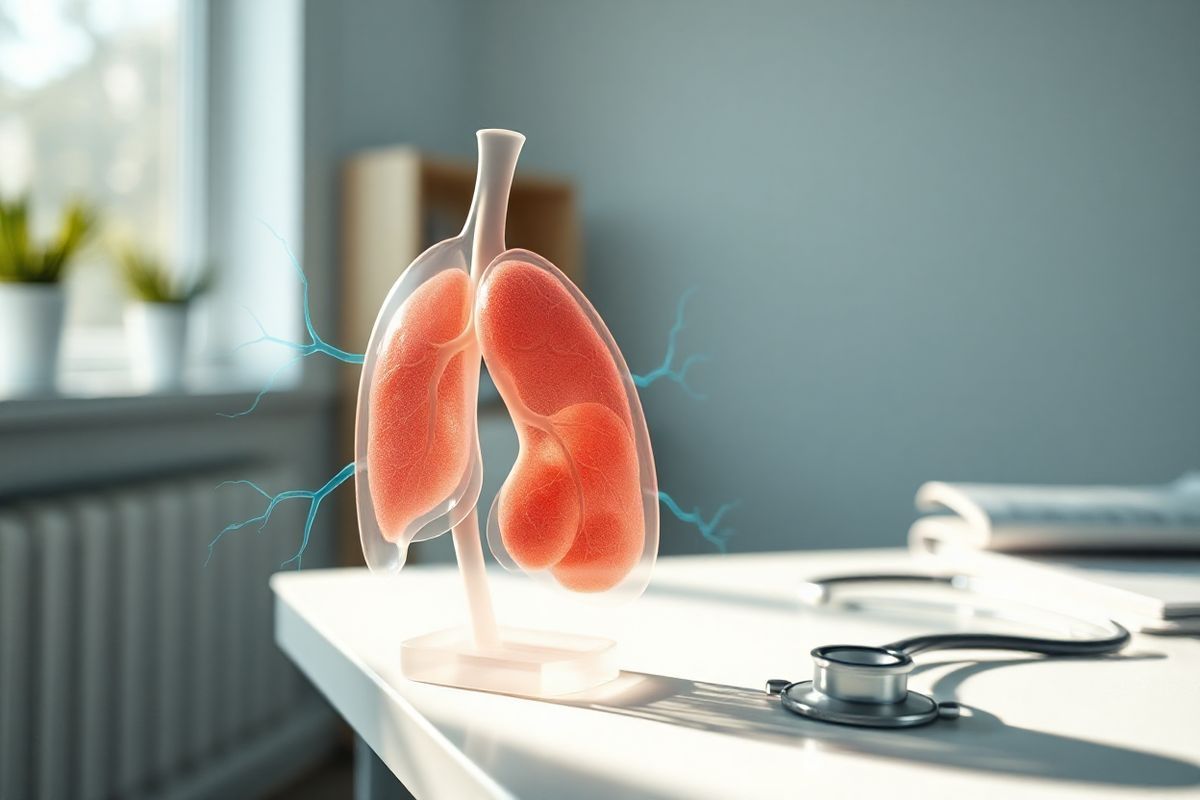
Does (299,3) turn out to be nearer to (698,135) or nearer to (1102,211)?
(698,135)

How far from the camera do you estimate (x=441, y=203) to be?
271 cm

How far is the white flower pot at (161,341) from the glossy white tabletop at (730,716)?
4.16 ft

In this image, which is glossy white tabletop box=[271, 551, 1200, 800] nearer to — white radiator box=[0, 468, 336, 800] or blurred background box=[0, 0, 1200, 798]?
blurred background box=[0, 0, 1200, 798]

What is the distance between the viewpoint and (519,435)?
62cm

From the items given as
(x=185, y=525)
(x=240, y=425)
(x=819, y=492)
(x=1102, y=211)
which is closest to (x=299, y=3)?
(x=240, y=425)

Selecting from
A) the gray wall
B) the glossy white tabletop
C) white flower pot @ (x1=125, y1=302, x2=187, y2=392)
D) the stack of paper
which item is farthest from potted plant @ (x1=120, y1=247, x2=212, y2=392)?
the stack of paper

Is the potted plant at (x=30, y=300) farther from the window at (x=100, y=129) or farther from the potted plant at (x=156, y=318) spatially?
the potted plant at (x=156, y=318)

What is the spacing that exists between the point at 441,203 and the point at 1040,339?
58.6 inches

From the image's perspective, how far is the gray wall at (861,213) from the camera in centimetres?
240

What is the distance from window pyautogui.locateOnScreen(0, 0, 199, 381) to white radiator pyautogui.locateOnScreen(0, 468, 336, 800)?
0.41 metres

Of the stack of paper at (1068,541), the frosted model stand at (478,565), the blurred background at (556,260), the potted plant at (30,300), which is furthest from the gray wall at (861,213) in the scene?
the frosted model stand at (478,565)

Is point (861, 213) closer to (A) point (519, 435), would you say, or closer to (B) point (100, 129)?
(B) point (100, 129)

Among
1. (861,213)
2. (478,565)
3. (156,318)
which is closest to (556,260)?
(861,213)

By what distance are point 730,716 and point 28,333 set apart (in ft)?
5.16
